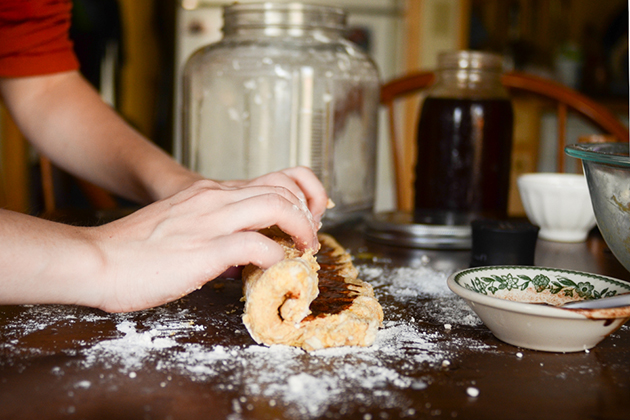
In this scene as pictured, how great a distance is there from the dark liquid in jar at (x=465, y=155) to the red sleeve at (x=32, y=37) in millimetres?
720

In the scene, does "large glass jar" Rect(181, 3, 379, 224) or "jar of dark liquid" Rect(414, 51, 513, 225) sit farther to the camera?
"jar of dark liquid" Rect(414, 51, 513, 225)

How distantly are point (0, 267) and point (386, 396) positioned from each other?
1.17 ft

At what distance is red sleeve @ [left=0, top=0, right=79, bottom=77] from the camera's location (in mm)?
1044

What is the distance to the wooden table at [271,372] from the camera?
43 centimetres

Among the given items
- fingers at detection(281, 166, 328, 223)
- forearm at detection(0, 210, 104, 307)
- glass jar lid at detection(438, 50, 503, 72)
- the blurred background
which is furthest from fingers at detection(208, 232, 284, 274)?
the blurred background

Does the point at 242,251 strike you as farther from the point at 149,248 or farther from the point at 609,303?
the point at 609,303

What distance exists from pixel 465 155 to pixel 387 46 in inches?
86.4

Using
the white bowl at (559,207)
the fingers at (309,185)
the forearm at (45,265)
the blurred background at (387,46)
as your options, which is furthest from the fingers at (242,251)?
the blurred background at (387,46)

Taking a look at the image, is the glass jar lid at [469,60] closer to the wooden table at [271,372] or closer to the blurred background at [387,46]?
the wooden table at [271,372]

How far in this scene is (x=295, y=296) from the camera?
0.56 metres

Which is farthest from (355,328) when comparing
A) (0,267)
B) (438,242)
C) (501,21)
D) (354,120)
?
(501,21)

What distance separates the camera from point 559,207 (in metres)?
1.05

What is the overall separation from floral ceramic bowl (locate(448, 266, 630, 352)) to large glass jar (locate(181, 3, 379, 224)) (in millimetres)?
498

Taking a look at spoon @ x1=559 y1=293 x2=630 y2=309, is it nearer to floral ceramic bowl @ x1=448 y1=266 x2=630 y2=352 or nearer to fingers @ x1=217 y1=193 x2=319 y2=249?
floral ceramic bowl @ x1=448 y1=266 x2=630 y2=352
